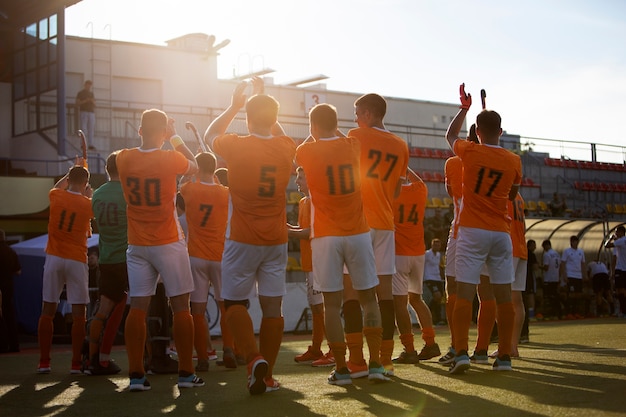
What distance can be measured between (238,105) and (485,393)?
304 centimetres

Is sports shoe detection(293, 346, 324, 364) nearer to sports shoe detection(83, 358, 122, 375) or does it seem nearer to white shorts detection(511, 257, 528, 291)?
sports shoe detection(83, 358, 122, 375)

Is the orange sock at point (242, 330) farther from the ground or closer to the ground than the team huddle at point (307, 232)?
closer to the ground

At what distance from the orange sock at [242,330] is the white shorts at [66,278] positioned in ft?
12.0

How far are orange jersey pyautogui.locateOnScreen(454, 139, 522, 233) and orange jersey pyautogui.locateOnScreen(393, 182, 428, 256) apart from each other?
6.45ft

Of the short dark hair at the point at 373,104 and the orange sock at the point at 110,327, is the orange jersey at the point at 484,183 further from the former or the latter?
the orange sock at the point at 110,327

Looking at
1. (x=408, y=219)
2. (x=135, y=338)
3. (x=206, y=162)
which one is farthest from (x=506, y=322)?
(x=206, y=162)

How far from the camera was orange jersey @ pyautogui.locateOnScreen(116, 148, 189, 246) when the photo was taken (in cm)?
802

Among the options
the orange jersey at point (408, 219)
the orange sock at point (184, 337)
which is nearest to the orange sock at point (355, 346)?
the orange sock at point (184, 337)

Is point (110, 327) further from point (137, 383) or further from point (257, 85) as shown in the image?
point (257, 85)

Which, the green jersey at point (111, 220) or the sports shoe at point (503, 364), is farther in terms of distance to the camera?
the green jersey at point (111, 220)

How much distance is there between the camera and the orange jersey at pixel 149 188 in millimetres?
8023

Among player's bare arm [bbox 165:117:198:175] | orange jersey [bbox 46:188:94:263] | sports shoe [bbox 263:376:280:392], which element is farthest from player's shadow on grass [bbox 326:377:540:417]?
orange jersey [bbox 46:188:94:263]

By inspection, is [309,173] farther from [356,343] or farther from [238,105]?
[356,343]

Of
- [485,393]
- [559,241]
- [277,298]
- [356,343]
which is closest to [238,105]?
[277,298]
